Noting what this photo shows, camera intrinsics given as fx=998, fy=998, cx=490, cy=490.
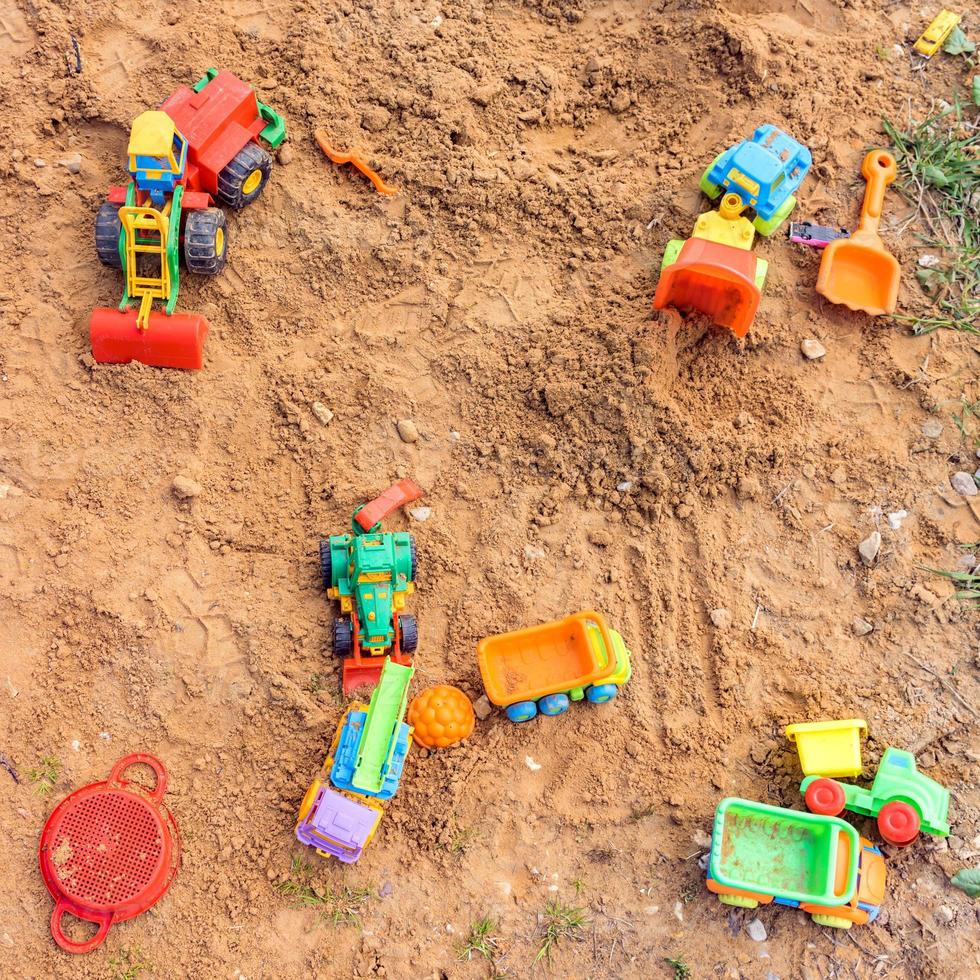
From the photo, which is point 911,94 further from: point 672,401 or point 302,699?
point 302,699

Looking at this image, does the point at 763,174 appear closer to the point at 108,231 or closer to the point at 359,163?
the point at 359,163

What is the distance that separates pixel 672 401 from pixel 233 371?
1.56 meters

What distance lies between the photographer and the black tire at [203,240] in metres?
3.47

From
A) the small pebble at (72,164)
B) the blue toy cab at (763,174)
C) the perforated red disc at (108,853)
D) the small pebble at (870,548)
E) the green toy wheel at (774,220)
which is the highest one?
the blue toy cab at (763,174)

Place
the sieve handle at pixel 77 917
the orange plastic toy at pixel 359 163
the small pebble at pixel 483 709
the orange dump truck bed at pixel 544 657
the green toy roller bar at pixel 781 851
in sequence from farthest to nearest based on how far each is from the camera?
the orange plastic toy at pixel 359 163 < the small pebble at pixel 483 709 < the orange dump truck bed at pixel 544 657 < the sieve handle at pixel 77 917 < the green toy roller bar at pixel 781 851

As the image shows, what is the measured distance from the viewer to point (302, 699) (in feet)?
10.4

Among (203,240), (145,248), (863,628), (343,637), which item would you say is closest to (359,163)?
(203,240)

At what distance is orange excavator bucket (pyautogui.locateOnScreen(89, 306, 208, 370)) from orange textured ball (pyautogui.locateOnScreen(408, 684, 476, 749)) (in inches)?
56.9

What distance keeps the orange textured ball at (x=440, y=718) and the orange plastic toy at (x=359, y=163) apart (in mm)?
1869

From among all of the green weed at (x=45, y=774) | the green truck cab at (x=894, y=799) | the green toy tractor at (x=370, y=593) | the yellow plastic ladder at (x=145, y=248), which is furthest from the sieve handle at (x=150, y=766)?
the green truck cab at (x=894, y=799)

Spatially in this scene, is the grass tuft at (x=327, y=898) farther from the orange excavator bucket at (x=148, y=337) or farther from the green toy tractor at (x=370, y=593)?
the orange excavator bucket at (x=148, y=337)

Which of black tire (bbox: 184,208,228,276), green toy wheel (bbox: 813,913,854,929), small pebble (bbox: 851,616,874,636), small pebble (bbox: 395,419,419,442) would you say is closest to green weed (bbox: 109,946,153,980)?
small pebble (bbox: 395,419,419,442)

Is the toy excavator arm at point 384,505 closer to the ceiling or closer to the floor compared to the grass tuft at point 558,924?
closer to the ceiling

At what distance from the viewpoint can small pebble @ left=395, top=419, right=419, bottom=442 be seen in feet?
11.5
